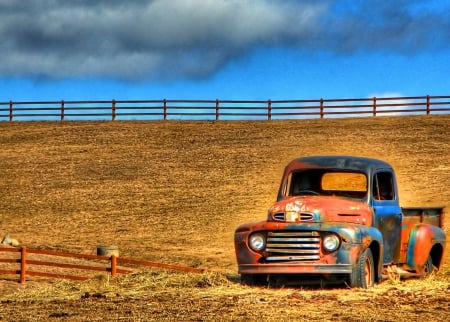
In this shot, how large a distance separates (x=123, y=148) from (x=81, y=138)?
308 cm

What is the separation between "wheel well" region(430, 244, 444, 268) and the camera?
651 inches

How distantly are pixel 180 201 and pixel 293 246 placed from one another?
23.1 meters

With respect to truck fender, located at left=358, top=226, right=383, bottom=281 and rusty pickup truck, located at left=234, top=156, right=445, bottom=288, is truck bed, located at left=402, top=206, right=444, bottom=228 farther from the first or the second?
truck fender, located at left=358, top=226, right=383, bottom=281

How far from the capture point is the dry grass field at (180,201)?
1240cm

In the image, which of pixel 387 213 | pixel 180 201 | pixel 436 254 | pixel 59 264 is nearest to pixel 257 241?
pixel 387 213

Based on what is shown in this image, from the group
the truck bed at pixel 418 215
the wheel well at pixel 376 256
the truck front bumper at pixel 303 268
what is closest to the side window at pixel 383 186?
the wheel well at pixel 376 256

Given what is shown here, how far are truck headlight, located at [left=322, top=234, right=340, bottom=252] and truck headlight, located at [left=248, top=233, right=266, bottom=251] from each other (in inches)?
35.2

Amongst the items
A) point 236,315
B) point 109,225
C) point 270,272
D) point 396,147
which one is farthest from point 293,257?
point 396,147

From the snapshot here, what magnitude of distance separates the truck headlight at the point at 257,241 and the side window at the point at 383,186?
1970 mm

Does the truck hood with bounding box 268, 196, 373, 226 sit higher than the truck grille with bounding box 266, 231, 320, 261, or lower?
higher

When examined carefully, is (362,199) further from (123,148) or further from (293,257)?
(123,148)

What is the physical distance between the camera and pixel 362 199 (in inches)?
585

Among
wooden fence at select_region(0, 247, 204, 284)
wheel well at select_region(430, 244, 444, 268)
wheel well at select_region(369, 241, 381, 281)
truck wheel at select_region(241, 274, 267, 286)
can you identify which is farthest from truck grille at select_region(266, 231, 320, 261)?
wooden fence at select_region(0, 247, 204, 284)

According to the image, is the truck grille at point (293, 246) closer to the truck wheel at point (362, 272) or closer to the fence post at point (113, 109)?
the truck wheel at point (362, 272)
